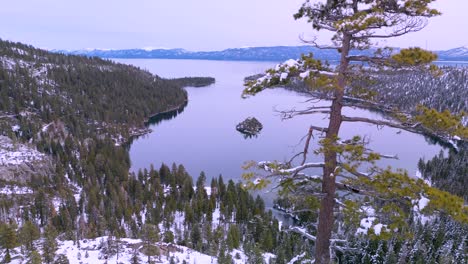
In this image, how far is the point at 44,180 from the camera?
74625mm

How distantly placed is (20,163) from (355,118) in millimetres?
86242

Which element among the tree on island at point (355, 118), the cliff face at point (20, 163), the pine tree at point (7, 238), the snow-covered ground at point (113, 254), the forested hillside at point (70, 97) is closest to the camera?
the tree on island at point (355, 118)

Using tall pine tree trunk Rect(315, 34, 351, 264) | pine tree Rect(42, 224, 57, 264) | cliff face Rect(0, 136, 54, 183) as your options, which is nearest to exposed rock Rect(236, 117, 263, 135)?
cliff face Rect(0, 136, 54, 183)

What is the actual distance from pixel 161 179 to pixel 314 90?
73298mm

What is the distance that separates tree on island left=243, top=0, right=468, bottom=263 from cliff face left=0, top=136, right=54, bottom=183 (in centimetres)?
7689

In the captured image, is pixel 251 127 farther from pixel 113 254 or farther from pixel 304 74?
pixel 304 74

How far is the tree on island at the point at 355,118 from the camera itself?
995cm

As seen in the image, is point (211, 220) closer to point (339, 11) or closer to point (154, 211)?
point (154, 211)

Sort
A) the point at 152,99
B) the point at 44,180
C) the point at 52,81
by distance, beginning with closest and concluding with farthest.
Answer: the point at 44,180, the point at 52,81, the point at 152,99

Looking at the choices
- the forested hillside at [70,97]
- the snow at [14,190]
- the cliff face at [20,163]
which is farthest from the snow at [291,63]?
the forested hillside at [70,97]

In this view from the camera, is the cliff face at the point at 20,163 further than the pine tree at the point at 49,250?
Yes

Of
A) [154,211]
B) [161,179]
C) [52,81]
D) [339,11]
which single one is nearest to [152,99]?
[52,81]

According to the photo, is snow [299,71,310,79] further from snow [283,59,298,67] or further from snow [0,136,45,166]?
snow [0,136,45,166]

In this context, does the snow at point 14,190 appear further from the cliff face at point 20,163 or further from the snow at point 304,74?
the snow at point 304,74
